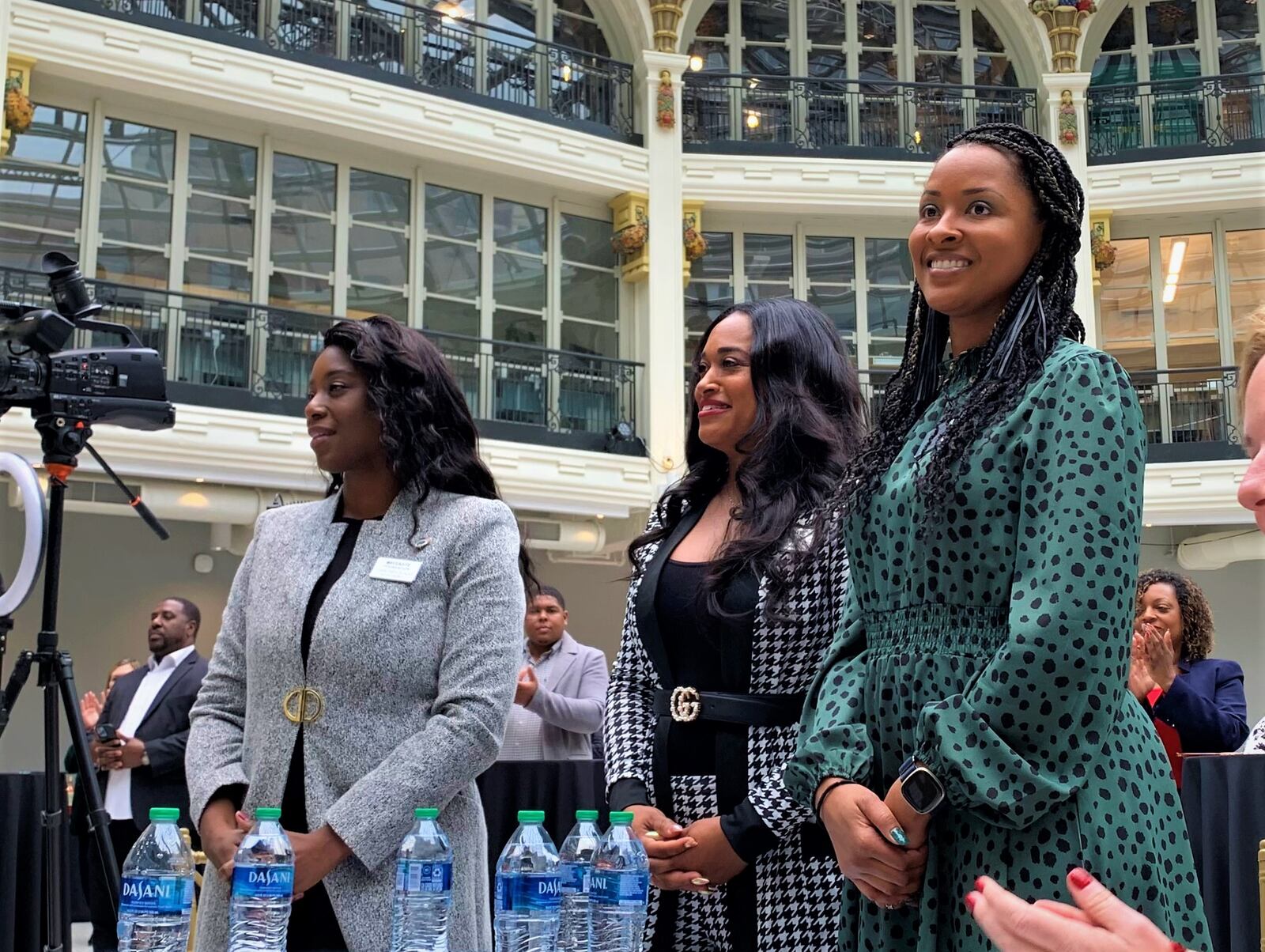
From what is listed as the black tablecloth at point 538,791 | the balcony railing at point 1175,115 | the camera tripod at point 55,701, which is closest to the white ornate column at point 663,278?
the balcony railing at point 1175,115

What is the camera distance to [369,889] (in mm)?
2336

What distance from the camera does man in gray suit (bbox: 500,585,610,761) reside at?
6.79 m

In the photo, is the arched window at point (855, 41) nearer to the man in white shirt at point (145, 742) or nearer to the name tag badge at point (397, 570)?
the man in white shirt at point (145, 742)

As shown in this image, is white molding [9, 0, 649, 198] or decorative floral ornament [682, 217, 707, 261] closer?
white molding [9, 0, 649, 198]

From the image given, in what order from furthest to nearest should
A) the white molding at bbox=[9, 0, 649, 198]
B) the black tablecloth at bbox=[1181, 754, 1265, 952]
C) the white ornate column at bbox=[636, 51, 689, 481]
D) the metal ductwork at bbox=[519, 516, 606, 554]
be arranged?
the white ornate column at bbox=[636, 51, 689, 481], the metal ductwork at bbox=[519, 516, 606, 554], the white molding at bbox=[9, 0, 649, 198], the black tablecloth at bbox=[1181, 754, 1265, 952]

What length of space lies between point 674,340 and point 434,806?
38.9 feet

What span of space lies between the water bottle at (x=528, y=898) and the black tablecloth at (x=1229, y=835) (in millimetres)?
2750

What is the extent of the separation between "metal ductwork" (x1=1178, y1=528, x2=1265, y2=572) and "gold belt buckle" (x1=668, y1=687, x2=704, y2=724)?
43.4ft

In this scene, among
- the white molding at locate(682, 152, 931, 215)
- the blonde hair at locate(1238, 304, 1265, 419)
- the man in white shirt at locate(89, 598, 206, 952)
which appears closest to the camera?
the blonde hair at locate(1238, 304, 1265, 419)

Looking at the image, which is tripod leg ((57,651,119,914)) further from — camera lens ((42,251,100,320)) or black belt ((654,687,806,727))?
black belt ((654,687,806,727))

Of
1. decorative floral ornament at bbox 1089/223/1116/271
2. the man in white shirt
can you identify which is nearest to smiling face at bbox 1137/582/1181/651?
the man in white shirt

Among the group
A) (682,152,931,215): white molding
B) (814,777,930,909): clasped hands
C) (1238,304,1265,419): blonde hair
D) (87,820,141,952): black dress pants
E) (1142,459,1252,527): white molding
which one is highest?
(682,152,931,215): white molding

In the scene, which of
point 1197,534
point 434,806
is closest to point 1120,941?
point 434,806

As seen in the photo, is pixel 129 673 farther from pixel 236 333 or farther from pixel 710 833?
pixel 710 833
